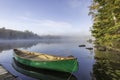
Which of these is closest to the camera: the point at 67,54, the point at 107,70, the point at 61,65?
the point at 61,65

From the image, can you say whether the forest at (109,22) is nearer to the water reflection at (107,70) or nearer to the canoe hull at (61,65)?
the water reflection at (107,70)

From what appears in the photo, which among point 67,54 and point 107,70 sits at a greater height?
point 107,70

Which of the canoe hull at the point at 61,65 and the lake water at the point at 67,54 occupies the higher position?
the canoe hull at the point at 61,65

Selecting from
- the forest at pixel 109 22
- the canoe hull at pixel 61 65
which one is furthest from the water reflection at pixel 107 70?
the forest at pixel 109 22

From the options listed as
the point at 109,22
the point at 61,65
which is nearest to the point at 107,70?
the point at 61,65

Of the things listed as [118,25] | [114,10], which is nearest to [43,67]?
[118,25]

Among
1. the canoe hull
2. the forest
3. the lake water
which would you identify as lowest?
the lake water

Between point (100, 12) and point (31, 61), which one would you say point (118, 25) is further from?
point (31, 61)

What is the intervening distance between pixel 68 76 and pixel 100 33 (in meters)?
16.1

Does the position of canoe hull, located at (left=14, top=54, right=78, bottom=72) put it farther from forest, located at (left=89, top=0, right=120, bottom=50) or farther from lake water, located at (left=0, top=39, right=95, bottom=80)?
forest, located at (left=89, top=0, right=120, bottom=50)

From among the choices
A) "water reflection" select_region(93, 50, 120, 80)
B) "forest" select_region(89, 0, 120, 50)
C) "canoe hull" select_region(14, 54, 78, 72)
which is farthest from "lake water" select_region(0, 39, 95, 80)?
"forest" select_region(89, 0, 120, 50)

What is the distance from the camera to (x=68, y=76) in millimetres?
15039

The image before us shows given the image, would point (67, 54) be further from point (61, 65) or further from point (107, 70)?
point (61, 65)

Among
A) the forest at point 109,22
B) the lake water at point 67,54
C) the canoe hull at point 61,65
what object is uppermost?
the forest at point 109,22
